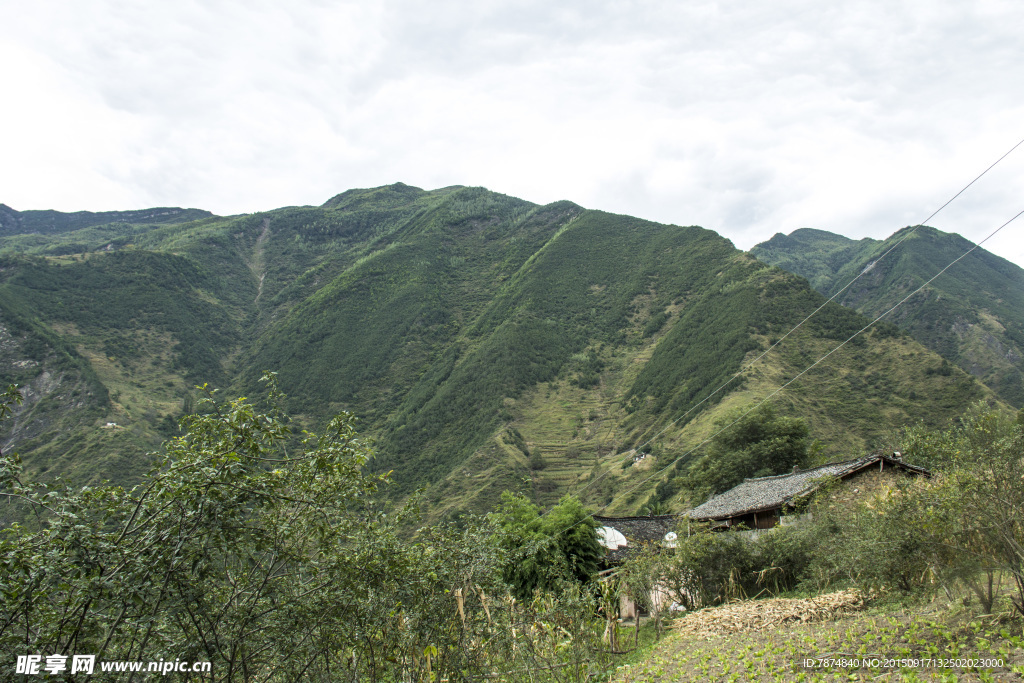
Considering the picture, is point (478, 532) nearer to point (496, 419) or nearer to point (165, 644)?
point (165, 644)

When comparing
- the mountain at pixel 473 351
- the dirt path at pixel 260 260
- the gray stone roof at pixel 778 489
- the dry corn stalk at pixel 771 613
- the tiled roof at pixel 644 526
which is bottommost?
the tiled roof at pixel 644 526

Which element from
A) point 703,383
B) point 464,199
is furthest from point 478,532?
point 464,199

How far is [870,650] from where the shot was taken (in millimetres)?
7977

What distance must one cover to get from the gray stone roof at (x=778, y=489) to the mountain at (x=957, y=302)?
136ft

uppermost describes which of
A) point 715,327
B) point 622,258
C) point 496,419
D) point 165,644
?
point 622,258

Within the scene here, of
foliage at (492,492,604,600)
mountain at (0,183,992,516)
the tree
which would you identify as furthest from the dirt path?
the tree

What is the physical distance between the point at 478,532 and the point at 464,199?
573 ft

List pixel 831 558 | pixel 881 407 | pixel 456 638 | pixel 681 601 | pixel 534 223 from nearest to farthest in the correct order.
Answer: pixel 456 638, pixel 831 558, pixel 681 601, pixel 881 407, pixel 534 223

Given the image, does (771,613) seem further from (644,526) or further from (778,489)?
(644,526)

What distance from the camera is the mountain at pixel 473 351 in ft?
176

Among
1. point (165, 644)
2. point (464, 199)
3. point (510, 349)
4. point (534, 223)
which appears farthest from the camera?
point (464, 199)

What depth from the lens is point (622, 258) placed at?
11412 centimetres

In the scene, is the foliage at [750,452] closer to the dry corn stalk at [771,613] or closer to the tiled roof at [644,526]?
the tiled roof at [644,526]

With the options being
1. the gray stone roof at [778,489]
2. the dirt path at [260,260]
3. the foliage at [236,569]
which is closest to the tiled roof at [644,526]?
the gray stone roof at [778,489]
